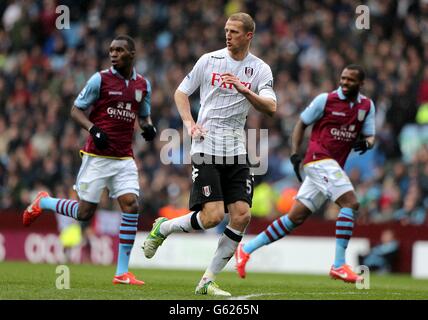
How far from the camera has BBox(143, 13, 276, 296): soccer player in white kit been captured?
1012cm

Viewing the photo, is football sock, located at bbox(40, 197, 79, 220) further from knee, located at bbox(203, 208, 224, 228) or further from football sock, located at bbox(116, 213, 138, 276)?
knee, located at bbox(203, 208, 224, 228)

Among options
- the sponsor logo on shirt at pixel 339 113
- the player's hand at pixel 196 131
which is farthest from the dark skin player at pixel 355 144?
the player's hand at pixel 196 131

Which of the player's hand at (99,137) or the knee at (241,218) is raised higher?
the player's hand at (99,137)

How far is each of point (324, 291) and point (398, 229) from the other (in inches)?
316

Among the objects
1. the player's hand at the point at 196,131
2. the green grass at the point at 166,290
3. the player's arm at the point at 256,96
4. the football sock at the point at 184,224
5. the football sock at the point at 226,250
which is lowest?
the green grass at the point at 166,290

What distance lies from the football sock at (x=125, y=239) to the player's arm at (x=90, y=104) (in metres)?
0.90

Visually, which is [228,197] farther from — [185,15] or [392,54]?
[185,15]

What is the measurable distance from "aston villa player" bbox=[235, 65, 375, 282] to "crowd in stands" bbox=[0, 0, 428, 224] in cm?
630

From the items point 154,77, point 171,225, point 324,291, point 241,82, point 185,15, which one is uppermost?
point 185,15

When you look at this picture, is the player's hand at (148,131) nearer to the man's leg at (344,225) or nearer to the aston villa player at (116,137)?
the aston villa player at (116,137)

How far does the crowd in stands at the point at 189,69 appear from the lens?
829 inches

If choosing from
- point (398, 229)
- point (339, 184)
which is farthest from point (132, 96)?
point (398, 229)

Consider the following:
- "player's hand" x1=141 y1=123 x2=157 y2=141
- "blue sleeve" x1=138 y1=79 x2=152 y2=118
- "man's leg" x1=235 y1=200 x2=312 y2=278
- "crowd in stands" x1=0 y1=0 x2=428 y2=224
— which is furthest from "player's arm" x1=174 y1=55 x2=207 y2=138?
"crowd in stands" x1=0 y1=0 x2=428 y2=224

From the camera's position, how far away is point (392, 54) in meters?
23.0
